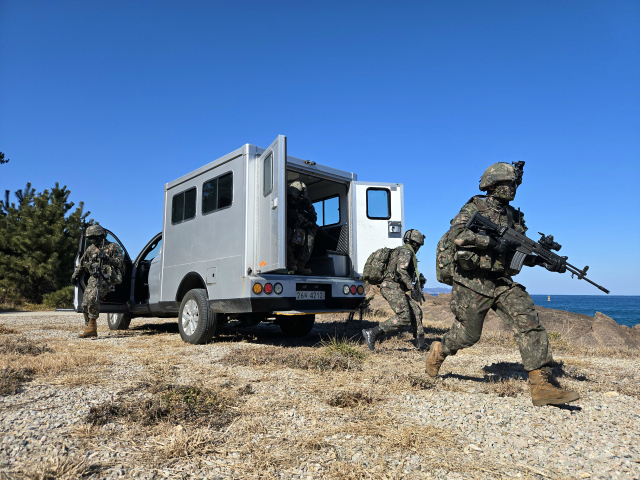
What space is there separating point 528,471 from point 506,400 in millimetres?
1358

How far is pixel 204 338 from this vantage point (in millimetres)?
6371

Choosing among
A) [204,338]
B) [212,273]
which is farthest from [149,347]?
[212,273]

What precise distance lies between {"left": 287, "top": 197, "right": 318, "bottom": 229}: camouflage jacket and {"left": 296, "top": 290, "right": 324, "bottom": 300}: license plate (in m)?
1.05

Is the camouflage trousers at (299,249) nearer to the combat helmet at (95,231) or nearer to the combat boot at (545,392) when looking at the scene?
the combat boot at (545,392)

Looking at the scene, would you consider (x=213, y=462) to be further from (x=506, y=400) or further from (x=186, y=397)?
(x=506, y=400)

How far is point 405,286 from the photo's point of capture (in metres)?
6.61

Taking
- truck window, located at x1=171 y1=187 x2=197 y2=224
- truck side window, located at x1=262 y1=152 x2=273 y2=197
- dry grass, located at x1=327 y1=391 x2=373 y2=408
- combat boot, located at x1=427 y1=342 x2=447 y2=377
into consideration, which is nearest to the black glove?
combat boot, located at x1=427 y1=342 x2=447 y2=377

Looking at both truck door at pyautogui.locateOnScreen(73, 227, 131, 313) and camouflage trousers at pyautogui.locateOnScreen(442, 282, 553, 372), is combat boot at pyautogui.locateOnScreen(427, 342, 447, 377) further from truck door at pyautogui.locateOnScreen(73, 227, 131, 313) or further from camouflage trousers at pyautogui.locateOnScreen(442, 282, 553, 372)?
truck door at pyautogui.locateOnScreen(73, 227, 131, 313)

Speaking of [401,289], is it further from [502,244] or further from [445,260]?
[502,244]

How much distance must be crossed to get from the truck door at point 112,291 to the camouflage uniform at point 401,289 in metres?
5.12

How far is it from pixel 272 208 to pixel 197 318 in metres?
2.24

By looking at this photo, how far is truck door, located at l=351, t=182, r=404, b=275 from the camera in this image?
7242 millimetres

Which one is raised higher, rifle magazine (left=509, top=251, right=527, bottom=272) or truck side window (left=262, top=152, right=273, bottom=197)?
truck side window (left=262, top=152, right=273, bottom=197)

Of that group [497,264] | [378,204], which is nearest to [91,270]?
[378,204]
